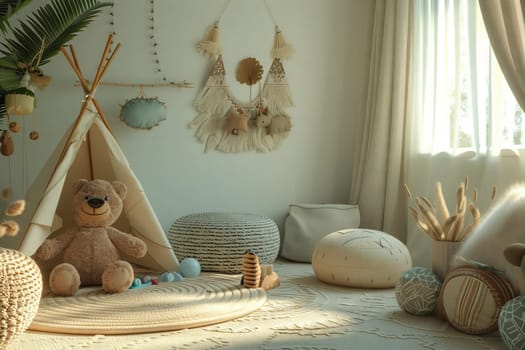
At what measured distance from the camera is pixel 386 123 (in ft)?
12.0

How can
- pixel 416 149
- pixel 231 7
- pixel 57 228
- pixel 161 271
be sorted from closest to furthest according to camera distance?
pixel 57 228 < pixel 161 271 < pixel 416 149 < pixel 231 7

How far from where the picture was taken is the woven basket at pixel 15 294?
1.65 m

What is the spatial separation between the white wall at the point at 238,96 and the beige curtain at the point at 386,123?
0.21 metres

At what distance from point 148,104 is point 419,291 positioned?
1.94m

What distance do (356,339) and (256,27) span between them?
7.93ft

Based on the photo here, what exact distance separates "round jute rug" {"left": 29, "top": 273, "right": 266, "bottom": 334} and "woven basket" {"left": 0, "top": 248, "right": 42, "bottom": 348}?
0.93ft

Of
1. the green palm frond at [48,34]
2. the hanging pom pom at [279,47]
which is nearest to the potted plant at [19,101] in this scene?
the green palm frond at [48,34]

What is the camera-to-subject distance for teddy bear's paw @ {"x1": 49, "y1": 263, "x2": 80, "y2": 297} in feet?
7.93

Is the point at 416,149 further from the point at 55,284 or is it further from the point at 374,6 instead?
the point at 55,284

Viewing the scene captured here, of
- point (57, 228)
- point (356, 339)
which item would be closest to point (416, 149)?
point (356, 339)

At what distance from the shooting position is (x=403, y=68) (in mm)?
3580

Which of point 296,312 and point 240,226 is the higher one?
point 240,226

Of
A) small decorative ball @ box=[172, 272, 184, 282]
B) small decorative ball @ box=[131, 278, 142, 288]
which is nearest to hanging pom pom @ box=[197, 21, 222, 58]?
small decorative ball @ box=[172, 272, 184, 282]

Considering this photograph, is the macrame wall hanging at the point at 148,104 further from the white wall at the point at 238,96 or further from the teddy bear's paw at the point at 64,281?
the teddy bear's paw at the point at 64,281
